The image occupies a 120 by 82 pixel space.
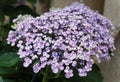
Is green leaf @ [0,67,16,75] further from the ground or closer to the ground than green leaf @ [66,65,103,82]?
further from the ground

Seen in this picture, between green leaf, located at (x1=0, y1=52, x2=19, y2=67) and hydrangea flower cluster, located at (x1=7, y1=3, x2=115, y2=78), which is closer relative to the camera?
hydrangea flower cluster, located at (x1=7, y1=3, x2=115, y2=78)

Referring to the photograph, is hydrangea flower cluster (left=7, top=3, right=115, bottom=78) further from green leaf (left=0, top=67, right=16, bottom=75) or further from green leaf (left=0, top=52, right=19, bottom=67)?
green leaf (left=0, top=67, right=16, bottom=75)

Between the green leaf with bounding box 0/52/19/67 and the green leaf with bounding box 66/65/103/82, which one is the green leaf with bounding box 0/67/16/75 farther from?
the green leaf with bounding box 66/65/103/82

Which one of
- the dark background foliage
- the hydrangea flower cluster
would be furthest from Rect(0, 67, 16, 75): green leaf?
the hydrangea flower cluster

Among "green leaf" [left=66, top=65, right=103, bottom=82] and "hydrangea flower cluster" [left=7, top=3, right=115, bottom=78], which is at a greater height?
"hydrangea flower cluster" [left=7, top=3, right=115, bottom=78]

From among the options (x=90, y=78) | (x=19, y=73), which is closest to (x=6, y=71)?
(x=19, y=73)

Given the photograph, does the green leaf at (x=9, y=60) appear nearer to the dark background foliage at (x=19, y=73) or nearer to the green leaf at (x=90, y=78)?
the dark background foliage at (x=19, y=73)

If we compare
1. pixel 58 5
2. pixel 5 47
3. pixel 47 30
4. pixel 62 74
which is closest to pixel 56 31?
pixel 47 30

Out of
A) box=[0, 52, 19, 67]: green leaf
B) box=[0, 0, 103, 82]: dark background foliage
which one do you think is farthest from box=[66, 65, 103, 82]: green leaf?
box=[0, 52, 19, 67]: green leaf

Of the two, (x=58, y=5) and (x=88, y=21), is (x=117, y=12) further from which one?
(x=58, y=5)
